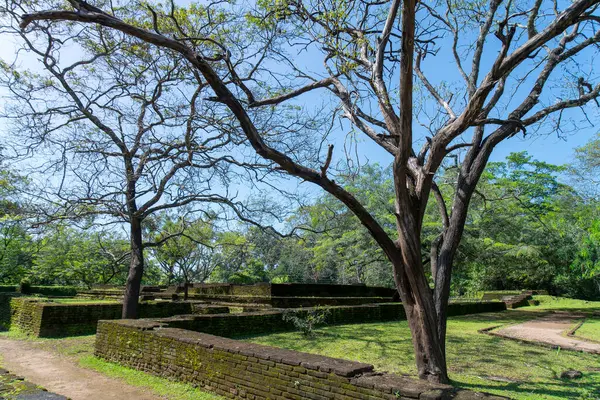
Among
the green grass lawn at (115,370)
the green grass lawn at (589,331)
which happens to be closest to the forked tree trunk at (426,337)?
the green grass lawn at (115,370)

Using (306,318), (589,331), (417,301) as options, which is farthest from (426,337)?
(589,331)

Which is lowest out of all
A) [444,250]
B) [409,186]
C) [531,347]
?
[531,347]

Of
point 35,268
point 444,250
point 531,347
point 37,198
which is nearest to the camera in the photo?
point 444,250

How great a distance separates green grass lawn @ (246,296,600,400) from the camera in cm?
595

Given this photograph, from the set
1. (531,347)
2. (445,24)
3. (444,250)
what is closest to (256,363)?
(444,250)

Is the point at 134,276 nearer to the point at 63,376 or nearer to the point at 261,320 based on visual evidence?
the point at 261,320

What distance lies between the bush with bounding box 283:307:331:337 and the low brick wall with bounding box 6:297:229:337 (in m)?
2.44

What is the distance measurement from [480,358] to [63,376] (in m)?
7.43

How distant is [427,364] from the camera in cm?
534

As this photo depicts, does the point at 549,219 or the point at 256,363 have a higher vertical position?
the point at 549,219

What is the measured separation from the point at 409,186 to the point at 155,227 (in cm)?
874

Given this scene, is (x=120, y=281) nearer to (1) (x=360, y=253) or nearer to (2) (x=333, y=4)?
(1) (x=360, y=253)

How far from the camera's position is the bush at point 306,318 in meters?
10.3

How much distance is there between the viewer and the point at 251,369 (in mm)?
5082
